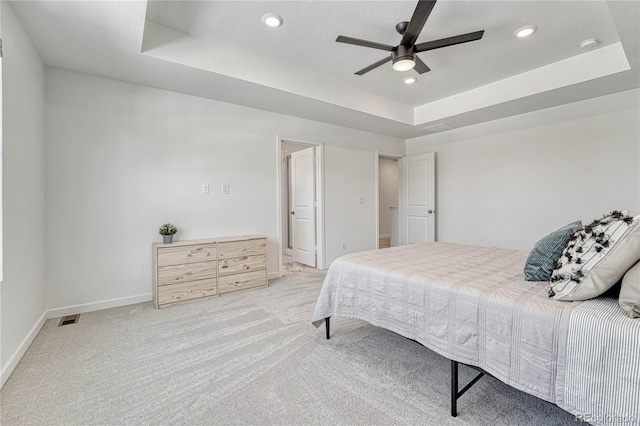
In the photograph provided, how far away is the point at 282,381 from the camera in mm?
1718

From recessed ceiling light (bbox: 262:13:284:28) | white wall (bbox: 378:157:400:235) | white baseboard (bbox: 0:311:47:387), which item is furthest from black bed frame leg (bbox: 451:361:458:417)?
white wall (bbox: 378:157:400:235)

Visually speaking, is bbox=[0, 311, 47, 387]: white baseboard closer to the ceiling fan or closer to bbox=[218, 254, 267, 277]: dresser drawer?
bbox=[218, 254, 267, 277]: dresser drawer

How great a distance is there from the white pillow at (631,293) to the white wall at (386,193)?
637 centimetres

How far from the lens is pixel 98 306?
9.54 feet

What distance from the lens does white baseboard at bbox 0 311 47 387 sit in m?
1.72

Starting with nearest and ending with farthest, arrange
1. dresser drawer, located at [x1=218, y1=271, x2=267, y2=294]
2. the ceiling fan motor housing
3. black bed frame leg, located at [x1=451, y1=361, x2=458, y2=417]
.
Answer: black bed frame leg, located at [x1=451, y1=361, x2=458, y2=417] → the ceiling fan motor housing → dresser drawer, located at [x1=218, y1=271, x2=267, y2=294]

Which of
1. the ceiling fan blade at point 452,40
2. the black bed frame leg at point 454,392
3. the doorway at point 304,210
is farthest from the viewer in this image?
the doorway at point 304,210

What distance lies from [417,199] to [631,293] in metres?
4.47

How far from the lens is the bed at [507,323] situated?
1.00 meters

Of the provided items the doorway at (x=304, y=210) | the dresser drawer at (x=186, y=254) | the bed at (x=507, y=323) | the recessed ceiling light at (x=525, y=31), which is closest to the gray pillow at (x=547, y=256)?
the bed at (x=507, y=323)

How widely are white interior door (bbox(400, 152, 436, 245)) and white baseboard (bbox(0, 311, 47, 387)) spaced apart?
5187mm

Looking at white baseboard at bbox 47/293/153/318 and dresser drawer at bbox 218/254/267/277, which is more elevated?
dresser drawer at bbox 218/254/267/277

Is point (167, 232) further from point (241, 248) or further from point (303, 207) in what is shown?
point (303, 207)

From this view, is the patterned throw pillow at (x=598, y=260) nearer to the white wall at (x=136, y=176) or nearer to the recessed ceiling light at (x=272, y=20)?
the recessed ceiling light at (x=272, y=20)
